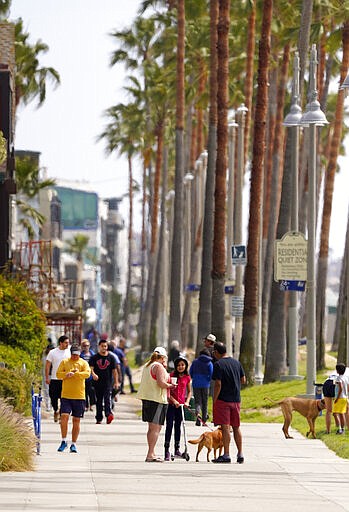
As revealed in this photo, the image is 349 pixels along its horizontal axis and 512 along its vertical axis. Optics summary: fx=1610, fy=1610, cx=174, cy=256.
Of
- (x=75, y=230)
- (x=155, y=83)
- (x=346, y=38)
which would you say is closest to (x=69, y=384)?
(x=346, y=38)

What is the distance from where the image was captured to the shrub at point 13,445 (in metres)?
19.6

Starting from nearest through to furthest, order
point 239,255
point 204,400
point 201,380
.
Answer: point 201,380 < point 204,400 < point 239,255

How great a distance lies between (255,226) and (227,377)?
833 inches

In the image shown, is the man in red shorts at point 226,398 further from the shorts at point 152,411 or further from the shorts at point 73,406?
the shorts at point 73,406

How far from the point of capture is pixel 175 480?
1922 centimetres

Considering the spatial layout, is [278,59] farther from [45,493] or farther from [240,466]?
[45,493]

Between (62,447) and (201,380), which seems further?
(201,380)

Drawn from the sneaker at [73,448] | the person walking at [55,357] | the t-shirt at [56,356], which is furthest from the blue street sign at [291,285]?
the sneaker at [73,448]

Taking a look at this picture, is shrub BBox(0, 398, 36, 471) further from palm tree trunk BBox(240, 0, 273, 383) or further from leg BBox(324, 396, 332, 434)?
palm tree trunk BBox(240, 0, 273, 383)

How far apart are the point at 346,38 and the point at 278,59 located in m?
13.9

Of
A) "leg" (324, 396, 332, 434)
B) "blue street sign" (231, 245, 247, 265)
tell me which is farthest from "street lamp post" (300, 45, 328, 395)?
"blue street sign" (231, 245, 247, 265)

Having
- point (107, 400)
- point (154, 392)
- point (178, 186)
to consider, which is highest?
point (178, 186)

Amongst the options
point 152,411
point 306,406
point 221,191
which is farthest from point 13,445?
point 221,191

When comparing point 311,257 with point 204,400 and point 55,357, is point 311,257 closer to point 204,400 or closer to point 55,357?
point 204,400
